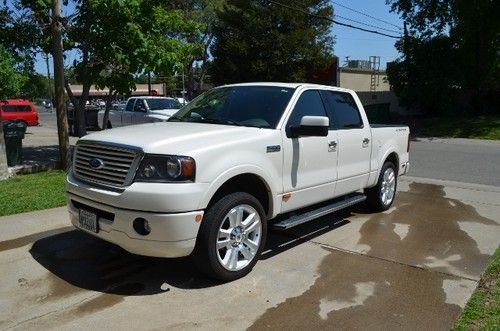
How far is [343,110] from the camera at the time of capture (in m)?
6.20

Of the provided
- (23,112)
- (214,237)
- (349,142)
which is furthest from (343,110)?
(23,112)

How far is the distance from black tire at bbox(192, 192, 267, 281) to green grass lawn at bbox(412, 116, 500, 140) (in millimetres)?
18292

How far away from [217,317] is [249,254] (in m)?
0.95

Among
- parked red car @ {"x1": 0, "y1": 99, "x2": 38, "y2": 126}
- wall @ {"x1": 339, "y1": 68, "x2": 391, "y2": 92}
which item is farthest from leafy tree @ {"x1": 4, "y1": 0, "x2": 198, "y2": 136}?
wall @ {"x1": 339, "y1": 68, "x2": 391, "y2": 92}

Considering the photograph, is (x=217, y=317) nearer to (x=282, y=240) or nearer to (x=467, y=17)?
(x=282, y=240)

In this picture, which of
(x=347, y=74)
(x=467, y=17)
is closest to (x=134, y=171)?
(x=467, y=17)

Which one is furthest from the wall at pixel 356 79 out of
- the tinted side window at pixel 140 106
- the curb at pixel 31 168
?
the curb at pixel 31 168

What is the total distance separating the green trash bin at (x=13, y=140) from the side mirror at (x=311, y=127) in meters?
7.58

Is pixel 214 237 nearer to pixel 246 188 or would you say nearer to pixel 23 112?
pixel 246 188

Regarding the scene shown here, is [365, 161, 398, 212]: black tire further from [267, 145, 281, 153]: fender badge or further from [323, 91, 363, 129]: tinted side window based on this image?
[267, 145, 281, 153]: fender badge

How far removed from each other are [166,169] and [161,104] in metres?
13.7

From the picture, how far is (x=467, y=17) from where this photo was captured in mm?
20969

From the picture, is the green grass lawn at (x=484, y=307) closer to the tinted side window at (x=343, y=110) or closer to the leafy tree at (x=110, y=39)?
the tinted side window at (x=343, y=110)

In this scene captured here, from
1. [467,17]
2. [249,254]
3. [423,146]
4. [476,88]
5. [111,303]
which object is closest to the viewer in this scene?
[111,303]
